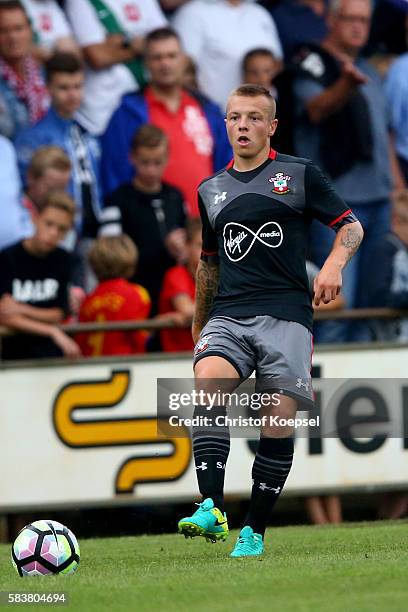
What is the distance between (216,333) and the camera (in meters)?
6.63

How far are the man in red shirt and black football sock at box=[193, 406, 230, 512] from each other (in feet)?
17.8

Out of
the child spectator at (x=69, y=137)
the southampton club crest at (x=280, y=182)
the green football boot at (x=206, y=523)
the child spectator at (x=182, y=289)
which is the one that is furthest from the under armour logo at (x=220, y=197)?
the child spectator at (x=69, y=137)

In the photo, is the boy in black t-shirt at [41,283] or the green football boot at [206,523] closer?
the green football boot at [206,523]

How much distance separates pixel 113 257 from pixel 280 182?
13.1ft

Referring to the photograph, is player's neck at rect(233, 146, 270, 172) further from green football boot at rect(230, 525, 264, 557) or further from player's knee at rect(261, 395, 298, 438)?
green football boot at rect(230, 525, 264, 557)

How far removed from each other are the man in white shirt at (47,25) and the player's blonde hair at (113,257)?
2.25m

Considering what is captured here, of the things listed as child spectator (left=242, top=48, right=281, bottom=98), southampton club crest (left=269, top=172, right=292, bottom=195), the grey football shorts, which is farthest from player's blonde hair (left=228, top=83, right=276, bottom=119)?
child spectator (left=242, top=48, right=281, bottom=98)

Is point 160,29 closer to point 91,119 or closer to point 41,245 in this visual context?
point 91,119

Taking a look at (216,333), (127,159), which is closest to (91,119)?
(127,159)

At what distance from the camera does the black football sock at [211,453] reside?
21.1 ft

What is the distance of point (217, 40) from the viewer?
1259 cm

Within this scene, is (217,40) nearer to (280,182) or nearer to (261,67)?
(261,67)

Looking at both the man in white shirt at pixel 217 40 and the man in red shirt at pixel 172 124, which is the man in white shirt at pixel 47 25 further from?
the man in white shirt at pixel 217 40

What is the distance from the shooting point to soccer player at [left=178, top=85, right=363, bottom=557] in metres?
6.55
